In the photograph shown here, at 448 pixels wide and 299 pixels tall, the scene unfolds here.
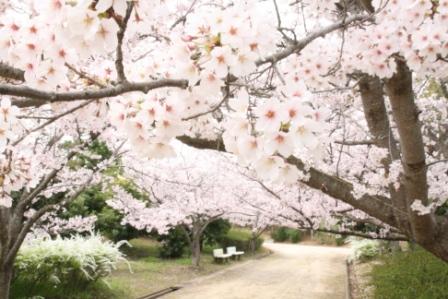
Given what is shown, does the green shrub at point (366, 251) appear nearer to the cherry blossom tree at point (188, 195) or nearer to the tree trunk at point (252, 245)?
the tree trunk at point (252, 245)

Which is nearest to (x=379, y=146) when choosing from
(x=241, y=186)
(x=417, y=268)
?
(x=417, y=268)

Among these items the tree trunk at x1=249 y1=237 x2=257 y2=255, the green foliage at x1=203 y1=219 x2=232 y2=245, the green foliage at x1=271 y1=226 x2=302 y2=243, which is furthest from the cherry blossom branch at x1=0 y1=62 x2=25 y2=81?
the green foliage at x1=271 y1=226 x2=302 y2=243

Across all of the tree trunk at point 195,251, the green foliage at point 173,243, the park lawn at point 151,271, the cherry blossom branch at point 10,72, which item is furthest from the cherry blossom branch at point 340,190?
the green foliage at point 173,243

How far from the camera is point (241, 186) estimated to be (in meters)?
13.5

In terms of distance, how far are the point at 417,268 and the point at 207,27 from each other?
29.7ft

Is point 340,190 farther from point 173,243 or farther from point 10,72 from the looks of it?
point 173,243

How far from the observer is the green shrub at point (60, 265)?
835 cm

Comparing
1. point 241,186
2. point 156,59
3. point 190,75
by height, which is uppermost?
point 241,186

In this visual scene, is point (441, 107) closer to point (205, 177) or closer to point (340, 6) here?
point (340, 6)

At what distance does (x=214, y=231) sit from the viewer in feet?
61.6

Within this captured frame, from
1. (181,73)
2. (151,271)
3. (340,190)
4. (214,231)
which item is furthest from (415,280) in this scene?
(214,231)

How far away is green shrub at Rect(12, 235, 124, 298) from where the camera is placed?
835 cm

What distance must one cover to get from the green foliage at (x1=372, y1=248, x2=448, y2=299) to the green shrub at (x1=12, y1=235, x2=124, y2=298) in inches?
220

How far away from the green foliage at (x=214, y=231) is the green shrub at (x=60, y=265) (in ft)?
27.8
